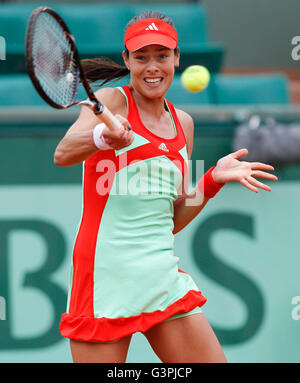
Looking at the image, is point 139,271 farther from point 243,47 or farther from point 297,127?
point 243,47

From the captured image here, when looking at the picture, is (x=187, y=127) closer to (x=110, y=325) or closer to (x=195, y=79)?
(x=195, y=79)

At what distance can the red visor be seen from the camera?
2.24 meters

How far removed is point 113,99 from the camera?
2270 millimetres

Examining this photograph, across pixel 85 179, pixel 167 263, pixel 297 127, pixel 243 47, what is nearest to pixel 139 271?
pixel 167 263

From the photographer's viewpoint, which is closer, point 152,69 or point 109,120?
point 109,120

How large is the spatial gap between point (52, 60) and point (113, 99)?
1.04 feet

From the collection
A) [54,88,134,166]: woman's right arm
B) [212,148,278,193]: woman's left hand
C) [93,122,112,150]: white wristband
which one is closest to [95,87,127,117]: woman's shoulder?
[54,88,134,166]: woman's right arm

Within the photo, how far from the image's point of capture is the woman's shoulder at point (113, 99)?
7.38ft

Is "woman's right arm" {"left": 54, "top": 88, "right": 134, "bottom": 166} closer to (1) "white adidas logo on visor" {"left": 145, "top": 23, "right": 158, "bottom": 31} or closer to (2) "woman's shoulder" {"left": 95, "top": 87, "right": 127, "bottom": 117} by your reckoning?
(2) "woman's shoulder" {"left": 95, "top": 87, "right": 127, "bottom": 117}

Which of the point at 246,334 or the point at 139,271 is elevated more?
the point at 139,271

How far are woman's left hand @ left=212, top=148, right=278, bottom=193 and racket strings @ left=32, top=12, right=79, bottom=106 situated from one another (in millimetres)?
637

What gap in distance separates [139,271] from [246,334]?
1558 millimetres

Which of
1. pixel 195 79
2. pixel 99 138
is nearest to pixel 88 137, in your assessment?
pixel 99 138

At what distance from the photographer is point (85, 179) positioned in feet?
7.52
